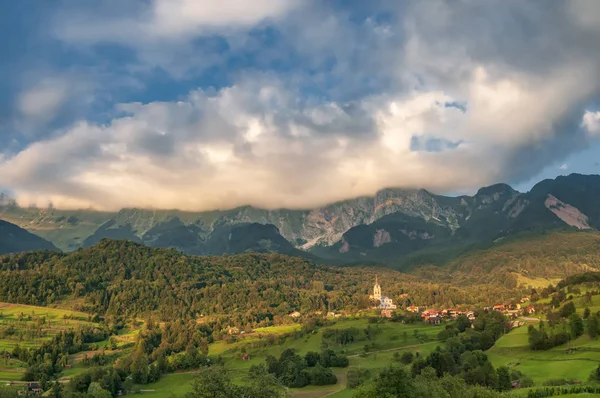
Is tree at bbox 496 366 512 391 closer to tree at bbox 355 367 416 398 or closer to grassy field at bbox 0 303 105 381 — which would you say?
tree at bbox 355 367 416 398

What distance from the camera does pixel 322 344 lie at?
513ft

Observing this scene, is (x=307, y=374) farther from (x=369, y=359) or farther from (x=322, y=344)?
(x=322, y=344)

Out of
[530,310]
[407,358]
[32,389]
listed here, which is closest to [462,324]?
[530,310]

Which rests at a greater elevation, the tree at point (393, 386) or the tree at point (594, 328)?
the tree at point (393, 386)

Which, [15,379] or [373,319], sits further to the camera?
[373,319]

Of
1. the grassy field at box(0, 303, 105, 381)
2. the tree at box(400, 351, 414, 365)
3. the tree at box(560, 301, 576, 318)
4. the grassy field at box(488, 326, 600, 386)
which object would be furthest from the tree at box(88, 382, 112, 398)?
the tree at box(560, 301, 576, 318)

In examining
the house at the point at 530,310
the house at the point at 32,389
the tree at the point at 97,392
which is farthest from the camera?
the house at the point at 530,310

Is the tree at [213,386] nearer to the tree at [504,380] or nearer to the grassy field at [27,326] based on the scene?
the tree at [504,380]

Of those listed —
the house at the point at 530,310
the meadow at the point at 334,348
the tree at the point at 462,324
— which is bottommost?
the meadow at the point at 334,348

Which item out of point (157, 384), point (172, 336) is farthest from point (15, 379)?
point (172, 336)

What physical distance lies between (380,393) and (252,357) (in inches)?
4145

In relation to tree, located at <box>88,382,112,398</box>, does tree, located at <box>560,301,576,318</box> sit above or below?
above

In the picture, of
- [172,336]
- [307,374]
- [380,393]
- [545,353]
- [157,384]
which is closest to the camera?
[380,393]

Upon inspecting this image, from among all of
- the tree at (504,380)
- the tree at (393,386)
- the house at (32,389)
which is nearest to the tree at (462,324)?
the tree at (504,380)
